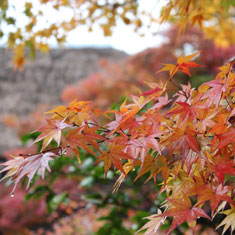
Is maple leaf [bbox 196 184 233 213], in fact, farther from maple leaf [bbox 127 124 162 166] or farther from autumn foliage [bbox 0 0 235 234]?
maple leaf [bbox 127 124 162 166]

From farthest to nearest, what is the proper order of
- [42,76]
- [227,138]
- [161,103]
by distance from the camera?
[42,76] → [161,103] → [227,138]

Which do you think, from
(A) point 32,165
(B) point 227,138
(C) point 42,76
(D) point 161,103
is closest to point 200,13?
(D) point 161,103

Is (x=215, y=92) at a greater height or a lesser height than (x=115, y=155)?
greater

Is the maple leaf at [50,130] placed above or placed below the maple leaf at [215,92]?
below

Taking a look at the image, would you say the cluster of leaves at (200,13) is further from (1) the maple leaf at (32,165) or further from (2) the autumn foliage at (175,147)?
(1) the maple leaf at (32,165)

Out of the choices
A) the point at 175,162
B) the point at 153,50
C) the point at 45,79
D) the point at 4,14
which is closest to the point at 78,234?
the point at 4,14

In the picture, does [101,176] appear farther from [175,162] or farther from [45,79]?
[45,79]

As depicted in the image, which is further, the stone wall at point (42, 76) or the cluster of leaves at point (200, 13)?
the stone wall at point (42, 76)

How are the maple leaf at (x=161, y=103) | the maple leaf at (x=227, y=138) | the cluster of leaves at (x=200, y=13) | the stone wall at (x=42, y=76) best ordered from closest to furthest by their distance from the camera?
the maple leaf at (x=227, y=138) < the maple leaf at (x=161, y=103) < the cluster of leaves at (x=200, y=13) < the stone wall at (x=42, y=76)

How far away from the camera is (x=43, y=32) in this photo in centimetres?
153

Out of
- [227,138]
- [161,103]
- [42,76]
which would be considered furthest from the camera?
[42,76]

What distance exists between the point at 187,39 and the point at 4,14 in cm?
477

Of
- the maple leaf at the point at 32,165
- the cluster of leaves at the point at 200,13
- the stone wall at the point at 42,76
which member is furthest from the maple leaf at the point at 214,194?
the stone wall at the point at 42,76

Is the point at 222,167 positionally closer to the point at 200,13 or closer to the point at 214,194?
the point at 214,194
